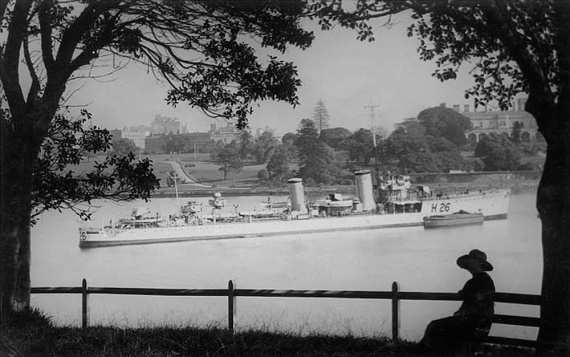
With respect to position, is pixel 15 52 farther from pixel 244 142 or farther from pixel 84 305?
pixel 84 305

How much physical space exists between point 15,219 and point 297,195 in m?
2.96

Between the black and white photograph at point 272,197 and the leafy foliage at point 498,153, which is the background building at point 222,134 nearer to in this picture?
the black and white photograph at point 272,197

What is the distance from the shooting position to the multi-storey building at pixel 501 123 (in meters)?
4.44

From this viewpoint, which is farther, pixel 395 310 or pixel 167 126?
pixel 167 126

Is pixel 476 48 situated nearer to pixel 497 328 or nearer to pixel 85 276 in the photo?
pixel 497 328

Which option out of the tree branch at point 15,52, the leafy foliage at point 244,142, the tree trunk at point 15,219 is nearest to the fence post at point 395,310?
the leafy foliage at point 244,142

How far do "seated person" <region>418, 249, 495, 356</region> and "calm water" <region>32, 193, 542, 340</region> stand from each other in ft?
5.14

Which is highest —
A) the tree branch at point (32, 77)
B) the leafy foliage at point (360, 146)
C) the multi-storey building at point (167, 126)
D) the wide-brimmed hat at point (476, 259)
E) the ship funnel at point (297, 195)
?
the tree branch at point (32, 77)

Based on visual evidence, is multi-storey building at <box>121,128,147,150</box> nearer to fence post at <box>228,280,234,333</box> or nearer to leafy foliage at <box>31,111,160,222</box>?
leafy foliage at <box>31,111,160,222</box>

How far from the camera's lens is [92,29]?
568 centimetres

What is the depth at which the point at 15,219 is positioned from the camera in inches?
201

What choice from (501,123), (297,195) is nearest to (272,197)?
(297,195)

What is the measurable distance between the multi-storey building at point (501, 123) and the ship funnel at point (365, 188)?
1284 mm

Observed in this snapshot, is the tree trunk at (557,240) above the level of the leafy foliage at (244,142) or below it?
below
